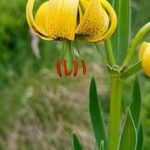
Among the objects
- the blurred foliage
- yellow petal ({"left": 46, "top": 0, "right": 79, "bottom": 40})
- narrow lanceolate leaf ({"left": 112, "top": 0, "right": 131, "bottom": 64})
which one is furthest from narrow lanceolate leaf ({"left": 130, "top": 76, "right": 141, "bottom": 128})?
the blurred foliage

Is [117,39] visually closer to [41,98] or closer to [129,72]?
[129,72]

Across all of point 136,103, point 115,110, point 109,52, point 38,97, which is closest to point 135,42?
point 109,52

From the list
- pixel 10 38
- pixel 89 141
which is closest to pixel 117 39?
pixel 89 141

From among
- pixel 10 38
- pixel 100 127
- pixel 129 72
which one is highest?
pixel 129 72

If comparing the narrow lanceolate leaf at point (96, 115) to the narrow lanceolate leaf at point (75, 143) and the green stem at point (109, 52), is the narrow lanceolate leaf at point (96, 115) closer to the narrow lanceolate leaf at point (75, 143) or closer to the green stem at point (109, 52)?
the narrow lanceolate leaf at point (75, 143)

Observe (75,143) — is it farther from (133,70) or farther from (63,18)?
(63,18)

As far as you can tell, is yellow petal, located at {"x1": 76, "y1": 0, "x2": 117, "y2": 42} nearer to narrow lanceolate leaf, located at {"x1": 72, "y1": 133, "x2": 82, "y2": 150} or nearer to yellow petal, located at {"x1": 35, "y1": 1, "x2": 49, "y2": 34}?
yellow petal, located at {"x1": 35, "y1": 1, "x2": 49, "y2": 34}

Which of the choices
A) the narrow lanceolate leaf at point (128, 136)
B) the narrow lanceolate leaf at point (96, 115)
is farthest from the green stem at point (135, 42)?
the narrow lanceolate leaf at point (96, 115)
